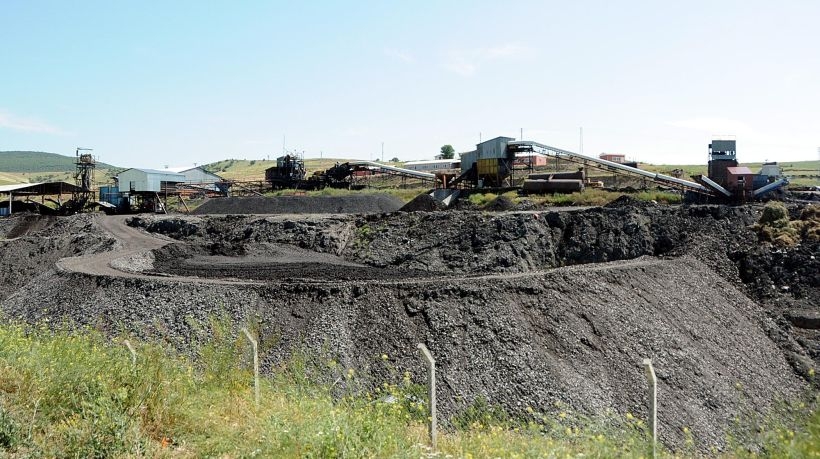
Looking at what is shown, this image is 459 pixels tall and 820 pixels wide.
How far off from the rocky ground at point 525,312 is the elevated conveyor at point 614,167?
13.8 m

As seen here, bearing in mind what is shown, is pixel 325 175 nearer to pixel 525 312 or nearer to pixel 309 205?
pixel 309 205

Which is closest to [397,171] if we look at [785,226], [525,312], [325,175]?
[325,175]

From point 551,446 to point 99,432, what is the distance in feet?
20.4

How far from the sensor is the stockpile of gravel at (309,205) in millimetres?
54906

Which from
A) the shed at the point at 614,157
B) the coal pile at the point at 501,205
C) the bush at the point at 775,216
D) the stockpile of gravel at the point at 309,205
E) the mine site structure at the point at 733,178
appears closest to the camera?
the bush at the point at 775,216

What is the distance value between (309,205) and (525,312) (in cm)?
3720

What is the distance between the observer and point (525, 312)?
70.5ft

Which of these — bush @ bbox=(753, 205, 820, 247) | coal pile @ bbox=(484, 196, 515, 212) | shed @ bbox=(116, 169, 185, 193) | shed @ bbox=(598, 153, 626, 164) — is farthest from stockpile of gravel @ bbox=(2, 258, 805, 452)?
shed @ bbox=(598, 153, 626, 164)

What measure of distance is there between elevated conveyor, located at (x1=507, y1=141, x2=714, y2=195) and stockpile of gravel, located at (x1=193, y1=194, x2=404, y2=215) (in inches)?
438

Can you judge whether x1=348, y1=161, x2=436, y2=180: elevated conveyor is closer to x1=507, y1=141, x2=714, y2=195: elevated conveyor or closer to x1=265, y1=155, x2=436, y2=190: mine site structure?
x1=265, y1=155, x2=436, y2=190: mine site structure

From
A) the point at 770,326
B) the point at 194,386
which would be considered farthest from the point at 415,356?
the point at 770,326

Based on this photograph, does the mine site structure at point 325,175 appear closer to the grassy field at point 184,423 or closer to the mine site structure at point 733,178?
the mine site structure at point 733,178

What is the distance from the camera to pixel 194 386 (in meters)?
12.4

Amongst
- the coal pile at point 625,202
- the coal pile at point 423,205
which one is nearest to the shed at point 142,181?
the coal pile at point 423,205
